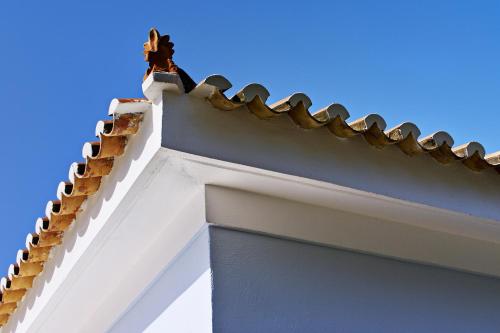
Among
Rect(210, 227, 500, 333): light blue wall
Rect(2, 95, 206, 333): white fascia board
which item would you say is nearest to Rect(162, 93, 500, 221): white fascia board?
Rect(2, 95, 206, 333): white fascia board

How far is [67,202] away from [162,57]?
3.60 ft

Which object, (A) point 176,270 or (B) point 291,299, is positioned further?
(A) point 176,270

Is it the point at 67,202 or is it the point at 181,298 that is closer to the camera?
the point at 181,298

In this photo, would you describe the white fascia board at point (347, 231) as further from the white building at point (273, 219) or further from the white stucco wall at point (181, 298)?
the white stucco wall at point (181, 298)

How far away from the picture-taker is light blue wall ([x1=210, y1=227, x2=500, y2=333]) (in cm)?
296

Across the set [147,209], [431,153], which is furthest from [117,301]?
[431,153]

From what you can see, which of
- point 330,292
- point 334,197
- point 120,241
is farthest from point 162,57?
point 330,292

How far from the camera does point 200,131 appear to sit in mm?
2887

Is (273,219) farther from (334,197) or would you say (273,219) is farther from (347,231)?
(347,231)

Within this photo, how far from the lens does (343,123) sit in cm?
320

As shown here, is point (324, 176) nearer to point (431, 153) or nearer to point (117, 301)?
point (431, 153)

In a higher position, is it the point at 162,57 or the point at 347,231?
the point at 162,57

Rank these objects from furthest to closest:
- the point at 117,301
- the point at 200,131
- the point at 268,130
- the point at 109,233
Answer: the point at 117,301
the point at 109,233
the point at 268,130
the point at 200,131

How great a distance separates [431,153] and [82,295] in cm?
222
